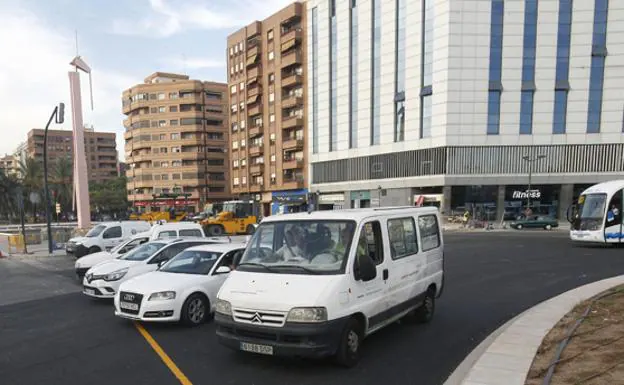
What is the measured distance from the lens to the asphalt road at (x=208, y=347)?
479 cm

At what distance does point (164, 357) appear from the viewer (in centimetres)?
549

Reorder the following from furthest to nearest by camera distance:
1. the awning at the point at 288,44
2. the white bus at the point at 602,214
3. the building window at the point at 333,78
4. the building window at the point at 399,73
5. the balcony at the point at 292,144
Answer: the balcony at the point at 292,144 < the awning at the point at 288,44 < the building window at the point at 333,78 < the building window at the point at 399,73 < the white bus at the point at 602,214

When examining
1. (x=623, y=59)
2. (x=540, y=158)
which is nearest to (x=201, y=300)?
(x=540, y=158)

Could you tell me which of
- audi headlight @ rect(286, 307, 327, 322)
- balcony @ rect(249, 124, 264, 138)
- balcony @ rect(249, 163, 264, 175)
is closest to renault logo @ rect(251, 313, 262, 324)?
audi headlight @ rect(286, 307, 327, 322)

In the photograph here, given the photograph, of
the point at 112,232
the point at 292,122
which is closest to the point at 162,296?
the point at 112,232

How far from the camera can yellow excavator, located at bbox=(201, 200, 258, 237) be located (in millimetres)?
27641

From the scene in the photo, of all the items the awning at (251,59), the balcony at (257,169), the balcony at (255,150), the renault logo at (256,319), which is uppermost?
the awning at (251,59)

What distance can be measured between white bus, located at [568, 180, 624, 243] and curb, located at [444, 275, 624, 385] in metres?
11.2

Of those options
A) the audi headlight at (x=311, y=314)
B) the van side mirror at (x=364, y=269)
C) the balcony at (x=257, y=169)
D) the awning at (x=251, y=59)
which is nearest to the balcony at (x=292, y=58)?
the awning at (x=251, y=59)

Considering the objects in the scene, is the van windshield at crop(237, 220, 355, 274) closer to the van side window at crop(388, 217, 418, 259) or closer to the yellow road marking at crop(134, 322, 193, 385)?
the van side window at crop(388, 217, 418, 259)

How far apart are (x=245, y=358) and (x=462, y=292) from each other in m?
6.03

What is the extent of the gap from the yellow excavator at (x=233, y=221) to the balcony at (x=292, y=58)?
108 feet

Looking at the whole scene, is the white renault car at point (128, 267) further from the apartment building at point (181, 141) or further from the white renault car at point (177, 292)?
the apartment building at point (181, 141)

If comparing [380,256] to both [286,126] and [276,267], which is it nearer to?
[276,267]
